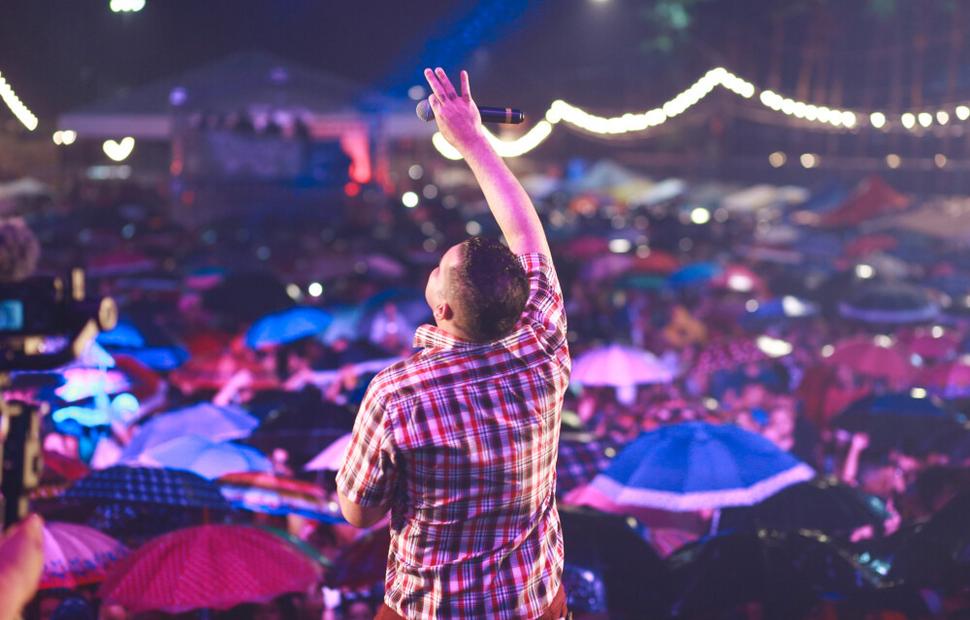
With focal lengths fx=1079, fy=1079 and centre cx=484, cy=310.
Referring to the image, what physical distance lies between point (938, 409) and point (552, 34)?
136 feet

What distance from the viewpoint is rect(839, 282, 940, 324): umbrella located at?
38.7 ft

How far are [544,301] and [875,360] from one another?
7.81 metres

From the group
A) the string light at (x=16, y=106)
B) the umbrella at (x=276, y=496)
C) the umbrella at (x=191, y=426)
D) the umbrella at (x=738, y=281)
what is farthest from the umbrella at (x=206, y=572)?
the umbrella at (x=738, y=281)

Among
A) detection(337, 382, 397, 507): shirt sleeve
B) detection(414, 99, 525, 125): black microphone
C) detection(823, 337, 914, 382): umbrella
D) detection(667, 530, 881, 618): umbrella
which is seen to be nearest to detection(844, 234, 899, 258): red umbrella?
detection(823, 337, 914, 382): umbrella

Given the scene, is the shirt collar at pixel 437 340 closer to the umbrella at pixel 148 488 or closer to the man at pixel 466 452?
the man at pixel 466 452

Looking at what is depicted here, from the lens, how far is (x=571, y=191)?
35.9m

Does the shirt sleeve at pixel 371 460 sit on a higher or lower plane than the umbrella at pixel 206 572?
higher

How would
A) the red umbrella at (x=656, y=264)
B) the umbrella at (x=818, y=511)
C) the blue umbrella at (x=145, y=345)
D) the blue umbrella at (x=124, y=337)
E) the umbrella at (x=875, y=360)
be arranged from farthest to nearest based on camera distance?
1. the red umbrella at (x=656, y=264)
2. the umbrella at (x=875, y=360)
3. the blue umbrella at (x=145, y=345)
4. the blue umbrella at (x=124, y=337)
5. the umbrella at (x=818, y=511)

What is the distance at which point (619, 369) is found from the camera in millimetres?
8672

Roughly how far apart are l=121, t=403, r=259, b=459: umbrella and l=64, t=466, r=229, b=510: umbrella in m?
1.50

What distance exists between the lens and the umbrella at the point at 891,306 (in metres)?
11.8

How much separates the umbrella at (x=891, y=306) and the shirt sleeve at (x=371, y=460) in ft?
34.4

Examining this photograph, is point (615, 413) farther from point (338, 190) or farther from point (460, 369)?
point (338, 190)

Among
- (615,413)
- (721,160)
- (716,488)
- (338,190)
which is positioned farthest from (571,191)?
(716,488)
